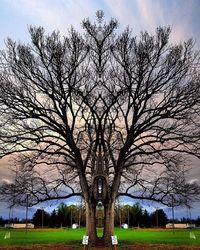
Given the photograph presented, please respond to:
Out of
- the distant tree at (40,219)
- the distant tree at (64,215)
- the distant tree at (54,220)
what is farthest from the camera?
the distant tree at (54,220)

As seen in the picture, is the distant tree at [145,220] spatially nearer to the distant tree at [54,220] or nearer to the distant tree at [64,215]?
the distant tree at [64,215]

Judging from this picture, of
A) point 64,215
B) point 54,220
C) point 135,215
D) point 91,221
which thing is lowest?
point 91,221

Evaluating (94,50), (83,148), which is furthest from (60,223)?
(94,50)

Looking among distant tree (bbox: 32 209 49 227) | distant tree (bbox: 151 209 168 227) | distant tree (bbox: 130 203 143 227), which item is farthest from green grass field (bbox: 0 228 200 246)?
distant tree (bbox: 151 209 168 227)

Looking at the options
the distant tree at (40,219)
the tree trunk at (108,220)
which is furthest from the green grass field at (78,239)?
the distant tree at (40,219)

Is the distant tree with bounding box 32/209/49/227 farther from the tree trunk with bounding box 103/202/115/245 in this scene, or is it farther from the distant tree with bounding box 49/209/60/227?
the tree trunk with bounding box 103/202/115/245

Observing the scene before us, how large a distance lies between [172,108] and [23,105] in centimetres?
984

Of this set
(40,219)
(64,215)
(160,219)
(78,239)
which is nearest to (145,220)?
(160,219)

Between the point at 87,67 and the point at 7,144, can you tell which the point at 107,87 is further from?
the point at 7,144

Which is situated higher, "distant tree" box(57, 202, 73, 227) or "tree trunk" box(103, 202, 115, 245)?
"distant tree" box(57, 202, 73, 227)

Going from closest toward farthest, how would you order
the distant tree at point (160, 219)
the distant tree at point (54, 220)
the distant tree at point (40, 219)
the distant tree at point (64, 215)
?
the distant tree at point (40, 219)
the distant tree at point (64, 215)
the distant tree at point (54, 220)
the distant tree at point (160, 219)

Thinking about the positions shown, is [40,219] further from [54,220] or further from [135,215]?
[135,215]

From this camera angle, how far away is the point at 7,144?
26.6 m

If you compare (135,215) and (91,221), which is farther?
(135,215)
